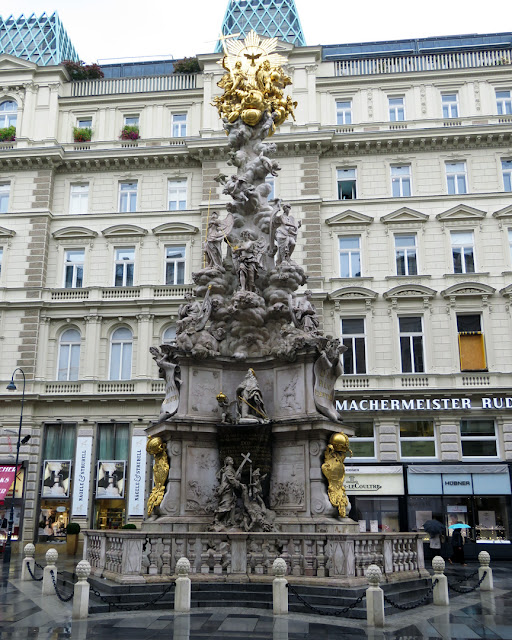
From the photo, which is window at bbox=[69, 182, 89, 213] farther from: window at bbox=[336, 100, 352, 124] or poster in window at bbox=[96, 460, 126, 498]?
window at bbox=[336, 100, 352, 124]

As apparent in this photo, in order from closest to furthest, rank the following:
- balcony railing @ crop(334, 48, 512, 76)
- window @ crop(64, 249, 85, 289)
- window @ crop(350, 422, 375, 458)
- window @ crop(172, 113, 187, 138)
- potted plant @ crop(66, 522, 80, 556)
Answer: potted plant @ crop(66, 522, 80, 556) < window @ crop(350, 422, 375, 458) < window @ crop(64, 249, 85, 289) < balcony railing @ crop(334, 48, 512, 76) < window @ crop(172, 113, 187, 138)

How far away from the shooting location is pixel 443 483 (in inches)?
1255

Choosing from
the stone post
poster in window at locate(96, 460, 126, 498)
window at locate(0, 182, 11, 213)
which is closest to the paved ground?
the stone post

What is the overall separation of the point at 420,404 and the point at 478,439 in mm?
3213

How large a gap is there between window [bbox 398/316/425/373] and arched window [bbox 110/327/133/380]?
13964mm

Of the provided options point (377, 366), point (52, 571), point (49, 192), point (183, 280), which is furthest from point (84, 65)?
point (52, 571)

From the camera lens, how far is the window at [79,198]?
38.5 m

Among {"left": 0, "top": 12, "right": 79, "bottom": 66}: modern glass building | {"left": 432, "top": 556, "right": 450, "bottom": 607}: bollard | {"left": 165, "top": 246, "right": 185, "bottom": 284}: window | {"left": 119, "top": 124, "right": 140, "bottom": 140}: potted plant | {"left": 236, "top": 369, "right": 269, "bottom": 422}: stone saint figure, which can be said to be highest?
{"left": 0, "top": 12, "right": 79, "bottom": 66}: modern glass building

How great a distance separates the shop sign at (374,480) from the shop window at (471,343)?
20.3 feet

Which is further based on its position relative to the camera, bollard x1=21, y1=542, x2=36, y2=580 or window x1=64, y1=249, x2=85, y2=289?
window x1=64, y1=249, x2=85, y2=289

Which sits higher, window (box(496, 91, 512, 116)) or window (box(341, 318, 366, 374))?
window (box(496, 91, 512, 116))

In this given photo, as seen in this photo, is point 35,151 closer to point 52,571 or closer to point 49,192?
point 49,192

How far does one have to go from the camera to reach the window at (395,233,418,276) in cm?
3525

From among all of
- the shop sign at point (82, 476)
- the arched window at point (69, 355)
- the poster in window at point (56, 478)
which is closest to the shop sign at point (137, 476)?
the shop sign at point (82, 476)
